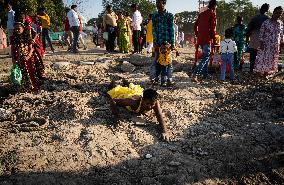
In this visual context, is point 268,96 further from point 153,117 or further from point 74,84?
point 74,84

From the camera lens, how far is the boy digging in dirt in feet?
15.2

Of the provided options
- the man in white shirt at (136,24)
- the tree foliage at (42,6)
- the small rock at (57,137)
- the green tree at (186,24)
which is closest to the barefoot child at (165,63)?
the small rock at (57,137)

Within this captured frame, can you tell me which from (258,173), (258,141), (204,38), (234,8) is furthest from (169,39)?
(234,8)

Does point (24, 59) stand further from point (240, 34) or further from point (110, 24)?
point (240, 34)

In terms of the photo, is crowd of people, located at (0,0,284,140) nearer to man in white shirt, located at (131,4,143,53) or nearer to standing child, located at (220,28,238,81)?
standing child, located at (220,28,238,81)

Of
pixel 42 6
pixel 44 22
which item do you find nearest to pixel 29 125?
pixel 44 22

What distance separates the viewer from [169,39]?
6.27m

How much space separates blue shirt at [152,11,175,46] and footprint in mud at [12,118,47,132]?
2819 mm

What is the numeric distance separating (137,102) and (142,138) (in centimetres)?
64

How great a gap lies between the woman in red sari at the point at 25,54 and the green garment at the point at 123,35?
13.4 feet

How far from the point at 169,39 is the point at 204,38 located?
0.98 meters

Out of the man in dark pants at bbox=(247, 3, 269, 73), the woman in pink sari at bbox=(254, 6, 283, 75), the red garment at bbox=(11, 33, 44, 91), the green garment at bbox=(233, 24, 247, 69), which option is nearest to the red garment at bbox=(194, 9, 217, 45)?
the woman in pink sari at bbox=(254, 6, 283, 75)

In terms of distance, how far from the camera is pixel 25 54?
6051 mm

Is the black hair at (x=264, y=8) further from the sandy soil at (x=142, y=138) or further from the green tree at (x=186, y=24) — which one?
the green tree at (x=186, y=24)
